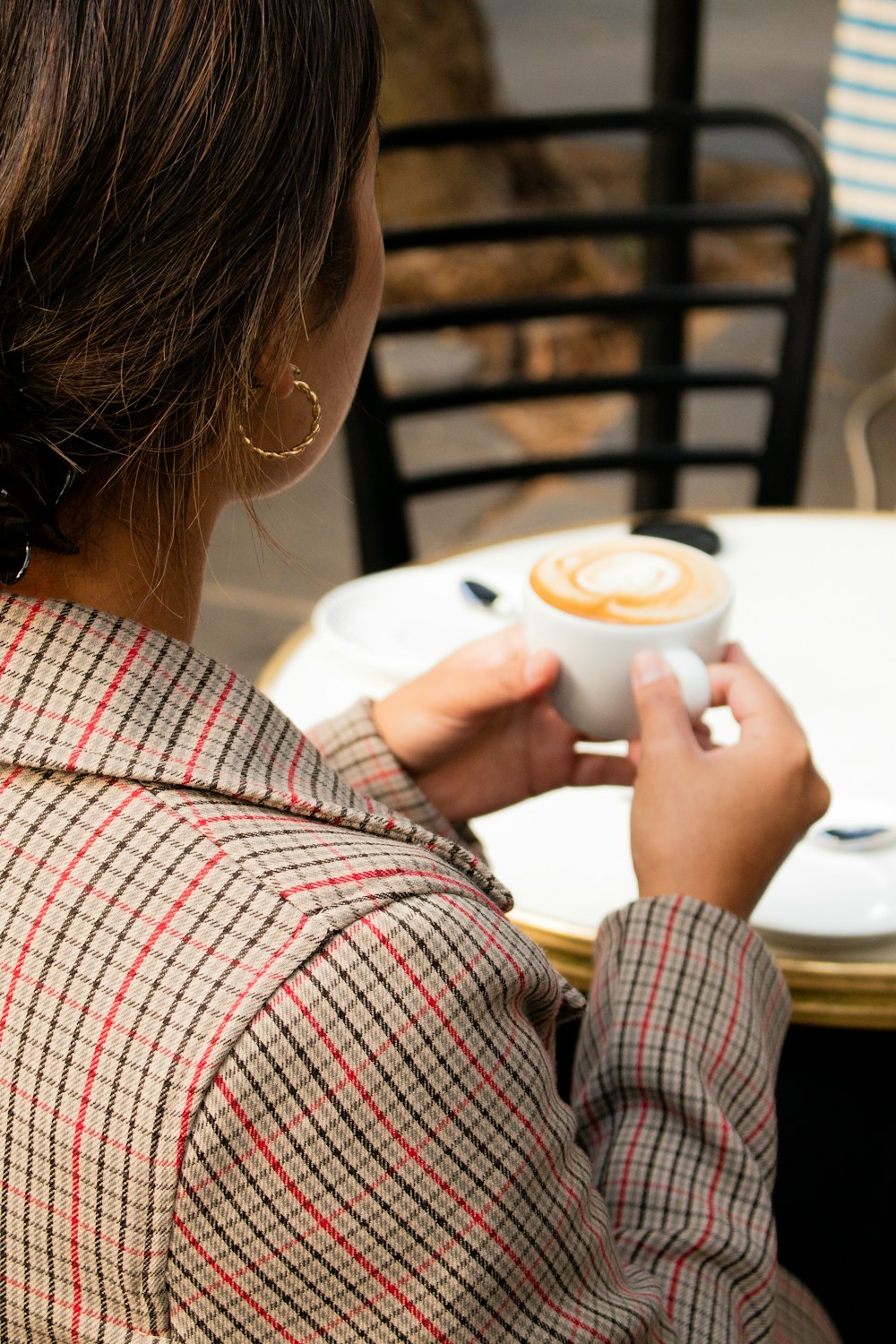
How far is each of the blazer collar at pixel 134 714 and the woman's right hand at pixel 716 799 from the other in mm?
235

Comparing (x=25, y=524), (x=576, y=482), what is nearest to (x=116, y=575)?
(x=25, y=524)

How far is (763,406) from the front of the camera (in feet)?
12.2

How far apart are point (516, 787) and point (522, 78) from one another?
16.9 feet

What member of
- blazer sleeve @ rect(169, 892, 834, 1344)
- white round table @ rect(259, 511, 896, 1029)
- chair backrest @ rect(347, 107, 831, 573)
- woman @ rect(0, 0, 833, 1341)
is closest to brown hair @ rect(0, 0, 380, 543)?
woman @ rect(0, 0, 833, 1341)

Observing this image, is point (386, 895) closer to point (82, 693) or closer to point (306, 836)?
point (306, 836)

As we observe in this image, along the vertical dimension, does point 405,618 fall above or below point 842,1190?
above

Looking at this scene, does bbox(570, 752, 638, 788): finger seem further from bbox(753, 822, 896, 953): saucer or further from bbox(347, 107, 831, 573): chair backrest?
bbox(347, 107, 831, 573): chair backrest

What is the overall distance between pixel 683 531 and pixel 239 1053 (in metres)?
0.93

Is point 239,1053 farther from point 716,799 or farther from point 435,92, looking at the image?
point 435,92

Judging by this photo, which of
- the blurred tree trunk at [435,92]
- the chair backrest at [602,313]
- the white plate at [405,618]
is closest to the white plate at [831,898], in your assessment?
the white plate at [405,618]

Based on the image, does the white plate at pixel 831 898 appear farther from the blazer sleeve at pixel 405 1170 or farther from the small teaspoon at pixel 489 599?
the small teaspoon at pixel 489 599

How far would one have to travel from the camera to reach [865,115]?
2832mm

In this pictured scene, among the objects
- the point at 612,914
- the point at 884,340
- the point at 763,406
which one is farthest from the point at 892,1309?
the point at 884,340

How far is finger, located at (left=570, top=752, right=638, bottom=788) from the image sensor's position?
97 cm
